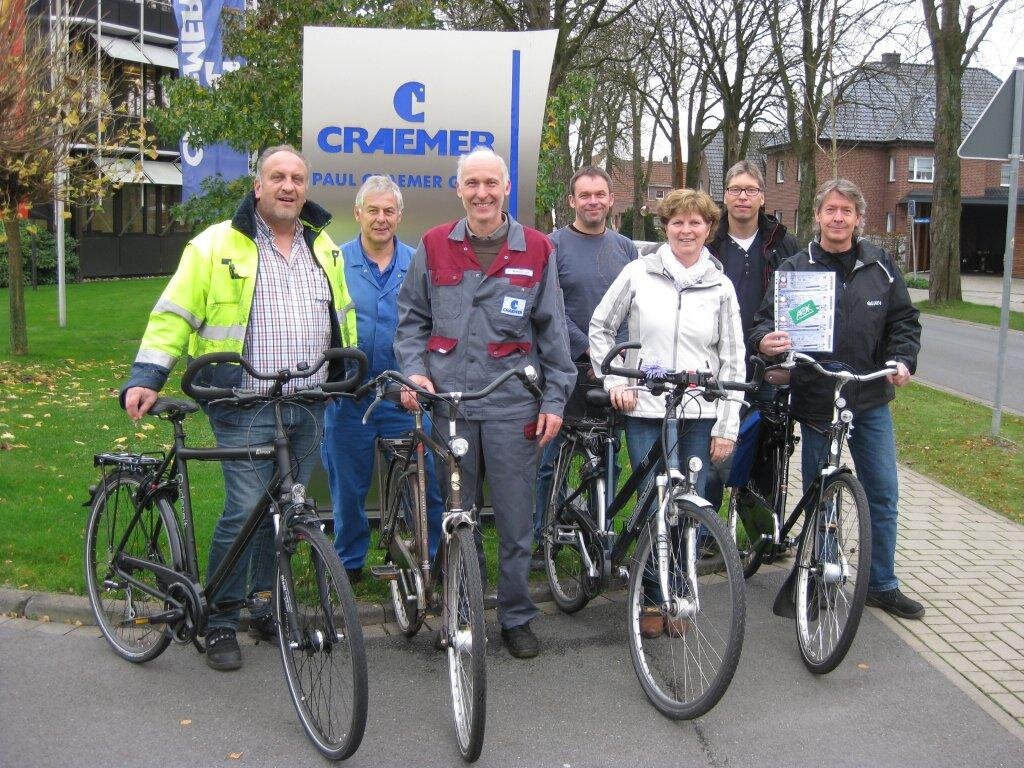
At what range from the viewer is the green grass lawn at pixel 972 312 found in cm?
2405

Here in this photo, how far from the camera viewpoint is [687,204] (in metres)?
4.87

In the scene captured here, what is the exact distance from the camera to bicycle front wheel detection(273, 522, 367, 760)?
→ 366cm

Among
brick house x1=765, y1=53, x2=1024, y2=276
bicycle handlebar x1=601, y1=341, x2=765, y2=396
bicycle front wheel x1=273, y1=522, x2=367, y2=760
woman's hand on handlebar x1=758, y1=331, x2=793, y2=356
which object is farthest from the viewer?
brick house x1=765, y1=53, x2=1024, y2=276

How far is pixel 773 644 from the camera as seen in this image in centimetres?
503

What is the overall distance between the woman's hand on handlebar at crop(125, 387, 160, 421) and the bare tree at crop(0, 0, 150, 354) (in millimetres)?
7639

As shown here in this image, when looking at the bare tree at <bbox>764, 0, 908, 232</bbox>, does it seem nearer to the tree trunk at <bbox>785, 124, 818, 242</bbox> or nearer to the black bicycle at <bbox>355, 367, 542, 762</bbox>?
the tree trunk at <bbox>785, 124, 818, 242</bbox>

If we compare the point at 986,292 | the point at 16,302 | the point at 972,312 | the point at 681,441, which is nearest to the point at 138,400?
the point at 681,441

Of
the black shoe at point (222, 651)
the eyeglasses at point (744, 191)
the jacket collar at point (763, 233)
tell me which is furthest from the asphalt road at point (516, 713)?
the eyeglasses at point (744, 191)

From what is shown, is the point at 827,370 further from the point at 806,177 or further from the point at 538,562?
the point at 806,177

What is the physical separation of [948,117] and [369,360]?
23.6 m

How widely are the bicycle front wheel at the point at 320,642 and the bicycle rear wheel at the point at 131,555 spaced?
2.30ft

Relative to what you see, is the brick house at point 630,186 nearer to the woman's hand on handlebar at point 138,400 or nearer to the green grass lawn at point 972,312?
the green grass lawn at point 972,312

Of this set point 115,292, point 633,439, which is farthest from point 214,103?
point 115,292

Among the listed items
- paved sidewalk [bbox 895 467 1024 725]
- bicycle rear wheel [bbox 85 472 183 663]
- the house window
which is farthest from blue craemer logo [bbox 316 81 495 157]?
the house window
